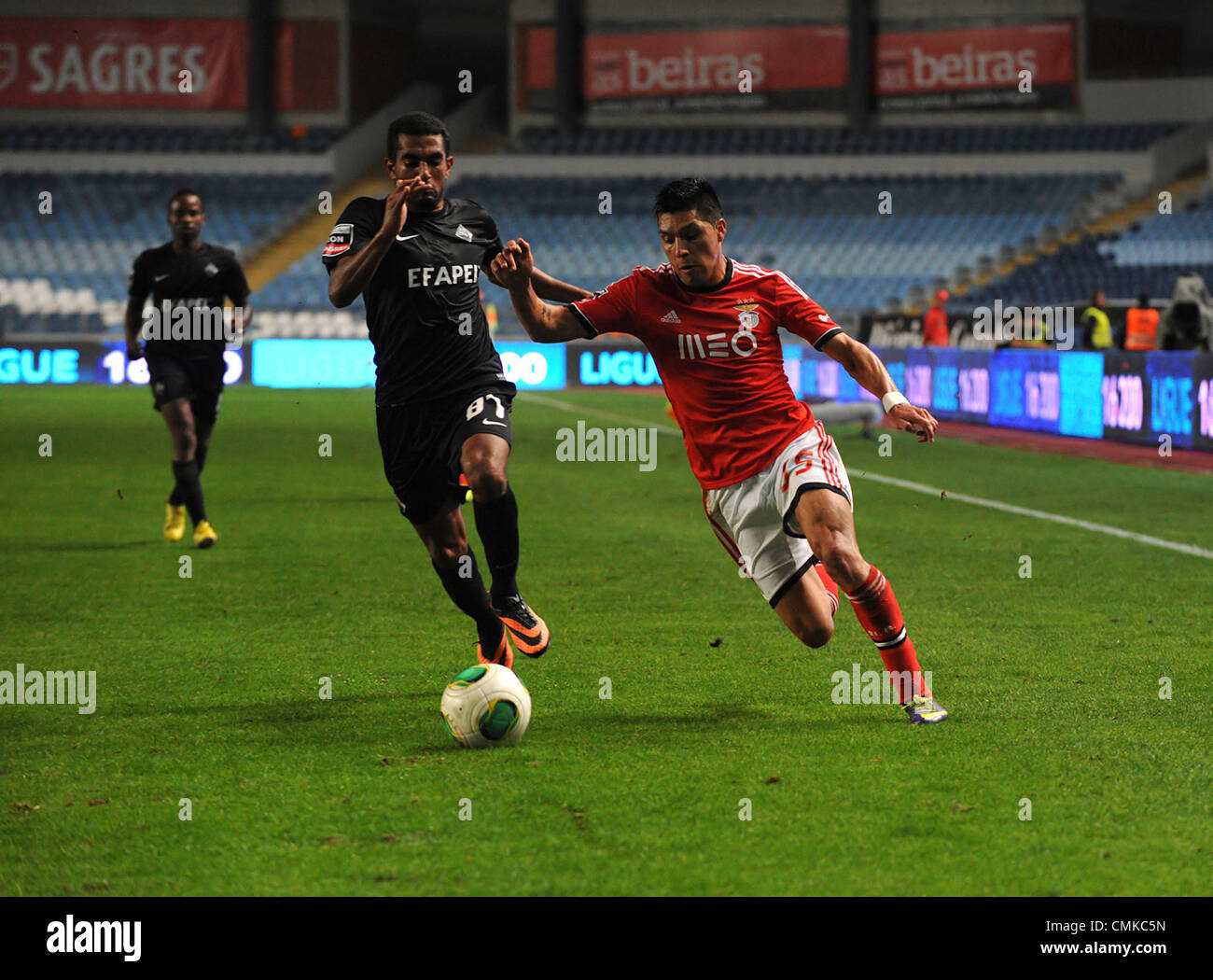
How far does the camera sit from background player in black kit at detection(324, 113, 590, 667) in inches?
254

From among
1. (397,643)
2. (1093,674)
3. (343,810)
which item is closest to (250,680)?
(397,643)

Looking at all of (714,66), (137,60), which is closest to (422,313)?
(714,66)

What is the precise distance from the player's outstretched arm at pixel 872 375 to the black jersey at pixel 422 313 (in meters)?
1.49

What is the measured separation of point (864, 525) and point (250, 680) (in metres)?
6.75

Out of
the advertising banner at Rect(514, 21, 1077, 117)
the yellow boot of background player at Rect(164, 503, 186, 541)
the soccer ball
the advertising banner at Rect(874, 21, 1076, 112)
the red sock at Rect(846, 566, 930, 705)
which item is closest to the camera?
the soccer ball

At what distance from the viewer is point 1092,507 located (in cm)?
1356

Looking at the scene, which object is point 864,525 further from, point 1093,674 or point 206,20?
point 206,20

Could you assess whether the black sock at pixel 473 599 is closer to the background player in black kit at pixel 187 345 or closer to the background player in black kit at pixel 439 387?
the background player in black kit at pixel 439 387

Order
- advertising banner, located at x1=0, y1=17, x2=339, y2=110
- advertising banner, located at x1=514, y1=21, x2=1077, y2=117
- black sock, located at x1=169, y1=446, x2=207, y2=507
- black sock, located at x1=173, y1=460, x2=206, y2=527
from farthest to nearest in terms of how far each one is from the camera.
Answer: advertising banner, located at x1=0, y1=17, x2=339, y2=110 → advertising banner, located at x1=514, y1=21, x2=1077, y2=117 → black sock, located at x1=169, y1=446, x2=207, y2=507 → black sock, located at x1=173, y1=460, x2=206, y2=527

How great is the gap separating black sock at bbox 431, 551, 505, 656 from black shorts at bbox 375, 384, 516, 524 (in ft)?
0.80

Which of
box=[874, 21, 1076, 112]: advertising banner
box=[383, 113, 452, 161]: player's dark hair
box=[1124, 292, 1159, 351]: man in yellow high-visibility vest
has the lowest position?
box=[383, 113, 452, 161]: player's dark hair

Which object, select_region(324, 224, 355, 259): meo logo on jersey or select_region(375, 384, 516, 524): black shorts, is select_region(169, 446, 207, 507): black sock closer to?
select_region(375, 384, 516, 524): black shorts

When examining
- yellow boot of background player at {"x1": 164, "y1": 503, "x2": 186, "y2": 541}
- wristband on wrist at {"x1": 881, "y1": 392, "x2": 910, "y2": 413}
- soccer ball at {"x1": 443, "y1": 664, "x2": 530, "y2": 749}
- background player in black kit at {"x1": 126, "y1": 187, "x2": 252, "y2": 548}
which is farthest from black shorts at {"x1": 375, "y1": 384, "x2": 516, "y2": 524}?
yellow boot of background player at {"x1": 164, "y1": 503, "x2": 186, "y2": 541}
